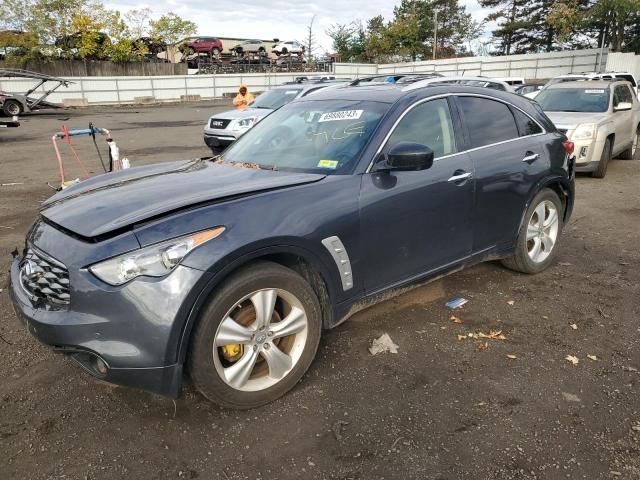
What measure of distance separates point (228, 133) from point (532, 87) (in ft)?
36.2

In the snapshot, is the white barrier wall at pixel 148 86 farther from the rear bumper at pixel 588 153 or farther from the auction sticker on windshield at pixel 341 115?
the auction sticker on windshield at pixel 341 115

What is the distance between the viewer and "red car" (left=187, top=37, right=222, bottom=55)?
44875 millimetres

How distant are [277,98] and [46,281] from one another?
1168 cm

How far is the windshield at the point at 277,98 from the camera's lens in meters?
13.3

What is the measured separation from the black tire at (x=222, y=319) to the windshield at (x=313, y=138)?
2.75 feet

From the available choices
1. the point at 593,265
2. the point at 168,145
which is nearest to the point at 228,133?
the point at 168,145

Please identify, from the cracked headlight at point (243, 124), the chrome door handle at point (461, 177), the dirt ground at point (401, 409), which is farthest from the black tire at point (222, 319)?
the cracked headlight at point (243, 124)

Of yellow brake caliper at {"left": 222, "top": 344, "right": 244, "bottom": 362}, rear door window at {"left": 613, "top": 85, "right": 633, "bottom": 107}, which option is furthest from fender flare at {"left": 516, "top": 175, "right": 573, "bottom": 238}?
rear door window at {"left": 613, "top": 85, "right": 633, "bottom": 107}

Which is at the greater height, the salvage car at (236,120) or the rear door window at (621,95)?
the rear door window at (621,95)

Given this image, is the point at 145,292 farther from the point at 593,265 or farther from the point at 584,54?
the point at 584,54

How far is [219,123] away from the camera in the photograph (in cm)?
1226

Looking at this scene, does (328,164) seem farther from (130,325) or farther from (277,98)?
(277,98)

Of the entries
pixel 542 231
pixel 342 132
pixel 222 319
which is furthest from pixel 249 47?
pixel 222 319

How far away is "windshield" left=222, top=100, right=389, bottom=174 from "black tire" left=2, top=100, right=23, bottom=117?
2059 cm
